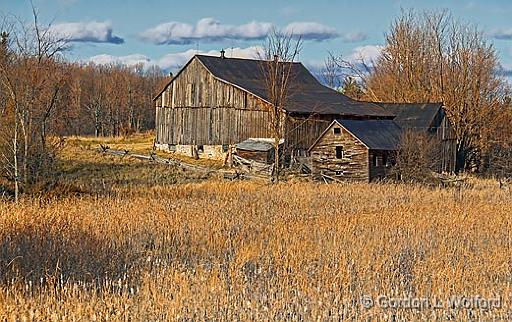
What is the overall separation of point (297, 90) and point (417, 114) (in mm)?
7095

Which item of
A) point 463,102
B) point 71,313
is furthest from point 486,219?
point 463,102

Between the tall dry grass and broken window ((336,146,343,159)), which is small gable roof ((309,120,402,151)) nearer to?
broken window ((336,146,343,159))

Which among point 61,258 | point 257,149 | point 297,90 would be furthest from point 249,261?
point 297,90

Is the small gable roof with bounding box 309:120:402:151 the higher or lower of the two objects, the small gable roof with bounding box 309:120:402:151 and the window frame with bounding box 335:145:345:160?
the higher

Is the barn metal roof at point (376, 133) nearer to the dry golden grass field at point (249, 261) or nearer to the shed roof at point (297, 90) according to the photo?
the shed roof at point (297, 90)

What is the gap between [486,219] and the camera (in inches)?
622

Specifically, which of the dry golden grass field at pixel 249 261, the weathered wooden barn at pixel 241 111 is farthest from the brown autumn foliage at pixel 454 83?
the dry golden grass field at pixel 249 261

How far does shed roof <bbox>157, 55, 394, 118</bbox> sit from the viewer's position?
39031 mm

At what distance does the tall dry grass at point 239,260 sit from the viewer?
7.72m

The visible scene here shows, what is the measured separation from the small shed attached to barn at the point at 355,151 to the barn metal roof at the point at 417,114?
5.00 m

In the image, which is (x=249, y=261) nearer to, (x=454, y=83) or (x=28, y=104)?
(x=28, y=104)

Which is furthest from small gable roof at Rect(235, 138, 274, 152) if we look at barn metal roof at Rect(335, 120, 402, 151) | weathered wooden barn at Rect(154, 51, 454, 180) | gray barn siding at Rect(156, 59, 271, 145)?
barn metal roof at Rect(335, 120, 402, 151)

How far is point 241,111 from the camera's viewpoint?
40.2 meters

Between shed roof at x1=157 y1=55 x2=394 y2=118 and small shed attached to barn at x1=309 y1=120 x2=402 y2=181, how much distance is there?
4.53 meters
